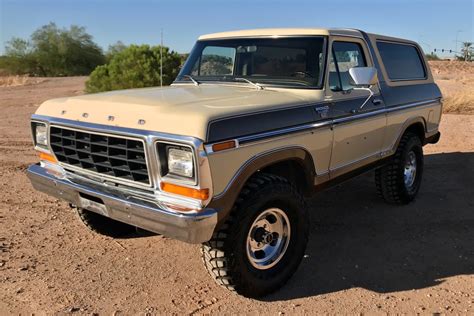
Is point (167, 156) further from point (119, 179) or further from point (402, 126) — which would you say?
point (402, 126)

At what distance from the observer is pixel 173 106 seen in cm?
318

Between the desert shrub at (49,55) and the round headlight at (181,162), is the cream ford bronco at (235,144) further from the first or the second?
the desert shrub at (49,55)

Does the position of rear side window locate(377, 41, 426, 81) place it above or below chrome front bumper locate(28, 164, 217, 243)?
above

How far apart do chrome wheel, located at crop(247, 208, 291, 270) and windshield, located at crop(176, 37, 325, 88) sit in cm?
123

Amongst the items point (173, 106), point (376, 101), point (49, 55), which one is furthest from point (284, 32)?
point (49, 55)

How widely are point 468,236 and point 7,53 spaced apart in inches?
1480

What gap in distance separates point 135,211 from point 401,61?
3.99m

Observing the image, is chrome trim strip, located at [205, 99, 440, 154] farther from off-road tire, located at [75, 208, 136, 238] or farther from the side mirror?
off-road tire, located at [75, 208, 136, 238]

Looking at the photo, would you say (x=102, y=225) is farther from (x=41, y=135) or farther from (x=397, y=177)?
(x=397, y=177)

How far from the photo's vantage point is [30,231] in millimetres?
4566

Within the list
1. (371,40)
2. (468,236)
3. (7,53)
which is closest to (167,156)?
(371,40)

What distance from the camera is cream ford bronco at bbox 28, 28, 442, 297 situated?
9.70 feet

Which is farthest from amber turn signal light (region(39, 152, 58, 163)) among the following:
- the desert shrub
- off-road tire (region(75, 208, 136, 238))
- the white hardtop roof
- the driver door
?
the desert shrub

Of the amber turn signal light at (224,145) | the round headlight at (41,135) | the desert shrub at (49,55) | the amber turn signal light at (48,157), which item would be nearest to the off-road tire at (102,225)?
the amber turn signal light at (48,157)
